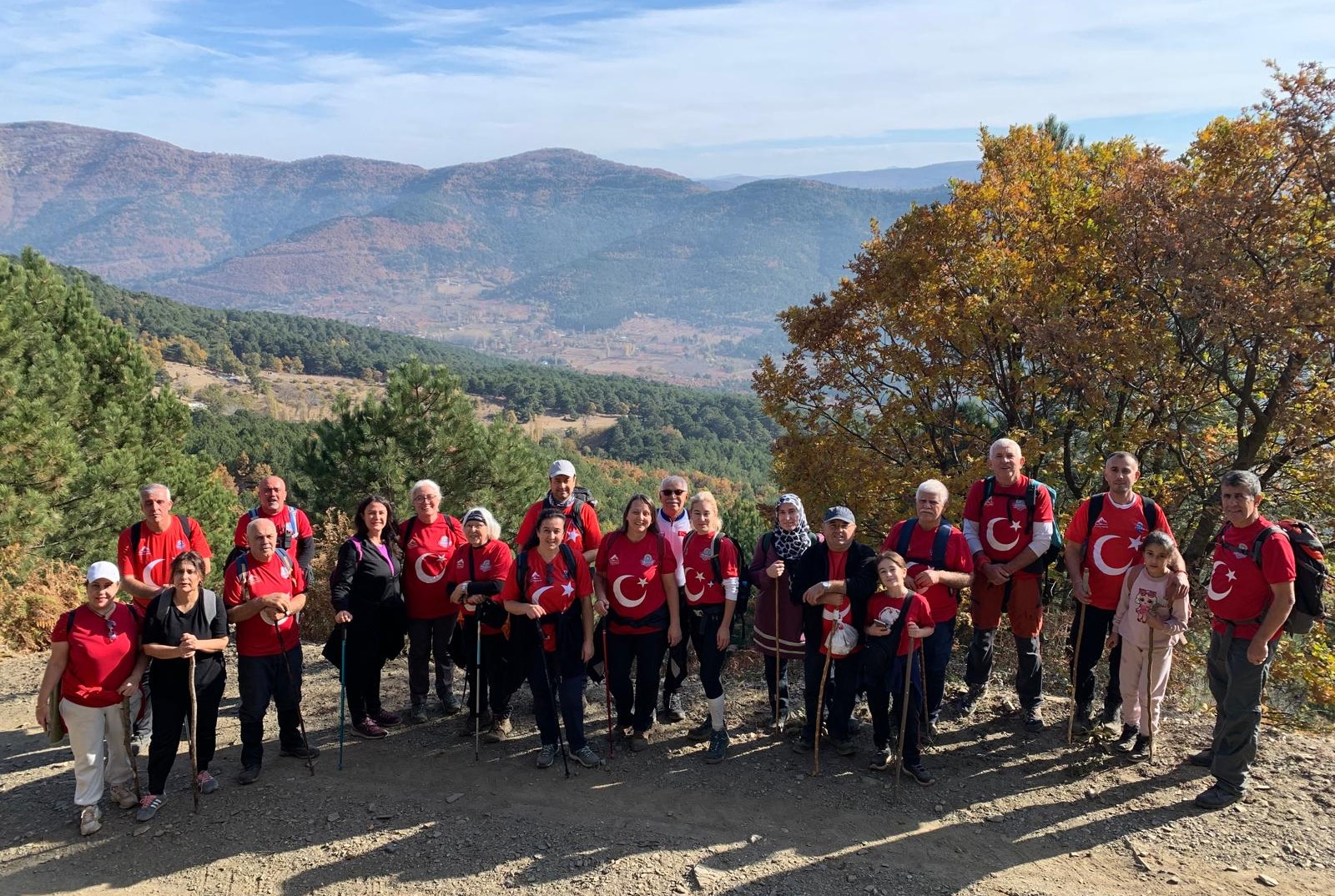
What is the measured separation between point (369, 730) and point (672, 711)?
2298mm

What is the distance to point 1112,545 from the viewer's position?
5.48 meters

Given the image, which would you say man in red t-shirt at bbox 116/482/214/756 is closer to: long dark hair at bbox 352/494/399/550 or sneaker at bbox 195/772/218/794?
sneaker at bbox 195/772/218/794

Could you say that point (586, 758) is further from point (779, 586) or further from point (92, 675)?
point (92, 675)

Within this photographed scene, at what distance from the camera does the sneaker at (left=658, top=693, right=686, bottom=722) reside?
20.5 feet

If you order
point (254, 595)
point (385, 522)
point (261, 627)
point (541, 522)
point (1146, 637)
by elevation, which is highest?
point (541, 522)

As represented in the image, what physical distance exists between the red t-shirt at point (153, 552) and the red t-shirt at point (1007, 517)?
18.6 feet

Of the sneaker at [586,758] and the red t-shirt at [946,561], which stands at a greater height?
the red t-shirt at [946,561]

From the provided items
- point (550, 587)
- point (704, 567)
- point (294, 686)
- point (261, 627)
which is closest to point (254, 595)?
point (261, 627)

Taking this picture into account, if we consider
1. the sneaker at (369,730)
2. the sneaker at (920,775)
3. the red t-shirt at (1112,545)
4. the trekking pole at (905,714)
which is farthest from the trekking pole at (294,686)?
the red t-shirt at (1112,545)

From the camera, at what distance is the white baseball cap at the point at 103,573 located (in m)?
4.65

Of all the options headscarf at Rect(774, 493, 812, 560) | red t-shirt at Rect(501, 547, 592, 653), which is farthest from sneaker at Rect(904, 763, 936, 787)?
red t-shirt at Rect(501, 547, 592, 653)

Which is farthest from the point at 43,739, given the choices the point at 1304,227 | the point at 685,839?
the point at 1304,227

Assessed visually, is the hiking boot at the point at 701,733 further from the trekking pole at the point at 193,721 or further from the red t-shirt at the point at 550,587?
the trekking pole at the point at 193,721

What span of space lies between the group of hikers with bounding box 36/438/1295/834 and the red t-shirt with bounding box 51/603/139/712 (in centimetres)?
1
